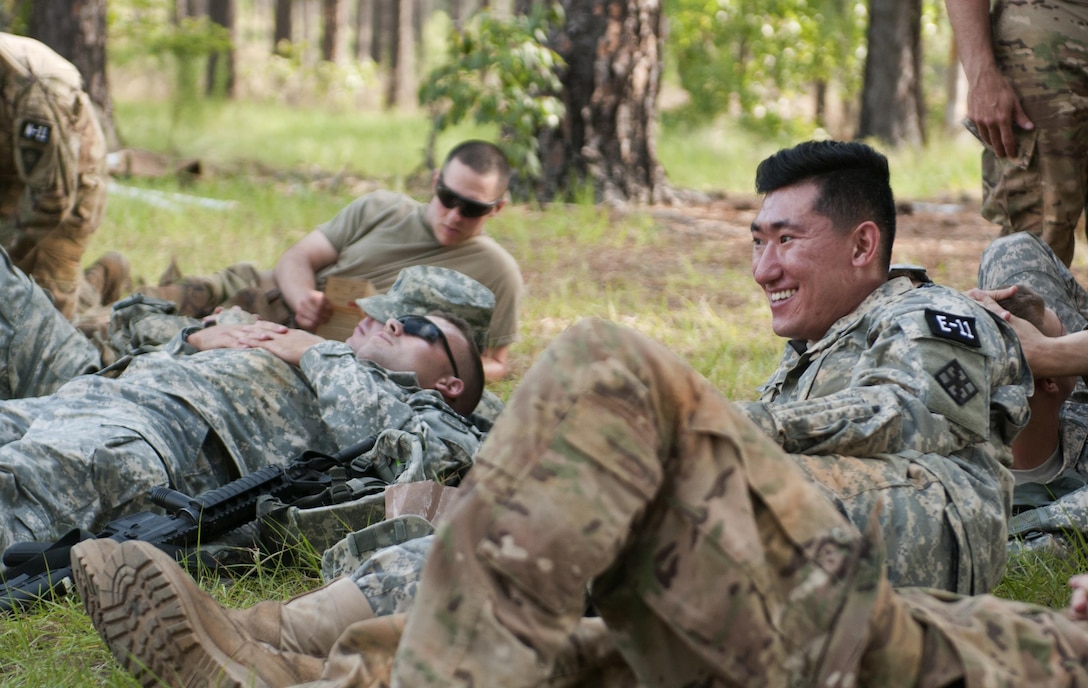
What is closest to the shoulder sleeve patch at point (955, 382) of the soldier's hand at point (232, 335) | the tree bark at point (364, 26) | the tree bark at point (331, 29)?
the soldier's hand at point (232, 335)

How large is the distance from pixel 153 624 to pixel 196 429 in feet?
4.41

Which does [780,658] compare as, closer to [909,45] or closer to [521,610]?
[521,610]

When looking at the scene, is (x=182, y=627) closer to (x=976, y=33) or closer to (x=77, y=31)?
(x=976, y=33)

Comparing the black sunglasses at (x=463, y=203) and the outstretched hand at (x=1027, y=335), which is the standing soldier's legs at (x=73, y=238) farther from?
the outstretched hand at (x=1027, y=335)

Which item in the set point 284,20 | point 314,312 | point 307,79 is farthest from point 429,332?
point 284,20

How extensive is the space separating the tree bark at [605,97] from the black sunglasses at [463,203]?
3535mm

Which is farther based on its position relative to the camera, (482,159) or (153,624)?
(482,159)

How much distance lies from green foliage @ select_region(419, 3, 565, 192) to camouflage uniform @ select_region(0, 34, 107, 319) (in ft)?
11.0

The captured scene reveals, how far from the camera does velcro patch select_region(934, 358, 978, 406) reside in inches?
106

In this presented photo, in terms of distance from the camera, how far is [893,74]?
554 inches

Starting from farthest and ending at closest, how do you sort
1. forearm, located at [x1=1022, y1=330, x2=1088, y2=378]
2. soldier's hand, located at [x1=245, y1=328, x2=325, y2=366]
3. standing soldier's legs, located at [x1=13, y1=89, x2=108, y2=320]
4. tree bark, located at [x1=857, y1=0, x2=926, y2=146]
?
tree bark, located at [x1=857, y1=0, x2=926, y2=146] < standing soldier's legs, located at [x1=13, y1=89, x2=108, y2=320] < soldier's hand, located at [x1=245, y1=328, x2=325, y2=366] < forearm, located at [x1=1022, y1=330, x2=1088, y2=378]

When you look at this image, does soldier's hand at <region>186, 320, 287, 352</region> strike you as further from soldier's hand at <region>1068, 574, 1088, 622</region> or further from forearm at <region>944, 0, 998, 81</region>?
soldier's hand at <region>1068, 574, 1088, 622</region>

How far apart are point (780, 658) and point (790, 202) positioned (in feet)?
5.33

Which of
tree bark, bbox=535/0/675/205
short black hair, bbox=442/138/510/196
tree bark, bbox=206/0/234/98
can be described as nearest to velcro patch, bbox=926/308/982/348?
short black hair, bbox=442/138/510/196
